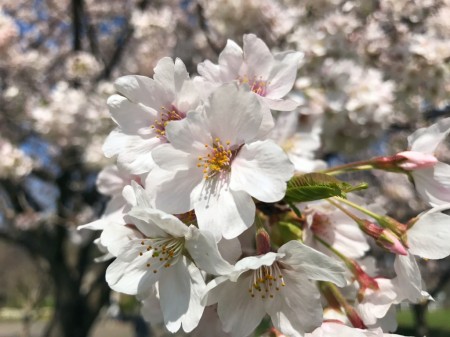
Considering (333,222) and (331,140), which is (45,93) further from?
(333,222)

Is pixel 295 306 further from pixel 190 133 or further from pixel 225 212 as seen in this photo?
pixel 190 133

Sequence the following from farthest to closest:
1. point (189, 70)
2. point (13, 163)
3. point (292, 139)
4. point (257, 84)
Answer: point (189, 70) < point (13, 163) < point (292, 139) < point (257, 84)

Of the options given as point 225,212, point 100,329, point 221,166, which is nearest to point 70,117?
point 221,166

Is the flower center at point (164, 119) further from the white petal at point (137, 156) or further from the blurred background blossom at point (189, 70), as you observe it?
the blurred background blossom at point (189, 70)

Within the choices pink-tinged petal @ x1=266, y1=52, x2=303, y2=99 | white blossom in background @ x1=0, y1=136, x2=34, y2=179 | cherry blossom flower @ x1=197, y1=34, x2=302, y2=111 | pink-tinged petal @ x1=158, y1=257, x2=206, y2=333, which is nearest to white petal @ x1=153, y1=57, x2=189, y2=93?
cherry blossom flower @ x1=197, y1=34, x2=302, y2=111

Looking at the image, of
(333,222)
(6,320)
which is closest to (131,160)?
(333,222)

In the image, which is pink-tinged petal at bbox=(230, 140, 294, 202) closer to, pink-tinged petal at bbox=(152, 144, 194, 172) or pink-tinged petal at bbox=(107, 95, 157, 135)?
pink-tinged petal at bbox=(152, 144, 194, 172)
